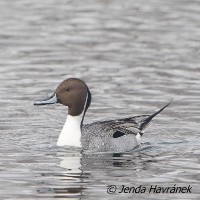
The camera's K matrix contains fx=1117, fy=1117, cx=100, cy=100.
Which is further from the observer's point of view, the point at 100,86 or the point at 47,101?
the point at 100,86

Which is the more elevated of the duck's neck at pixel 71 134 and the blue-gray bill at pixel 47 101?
the blue-gray bill at pixel 47 101

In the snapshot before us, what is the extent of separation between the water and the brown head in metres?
0.49

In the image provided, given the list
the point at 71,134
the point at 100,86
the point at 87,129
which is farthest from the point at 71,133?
the point at 100,86

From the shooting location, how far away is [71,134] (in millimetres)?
13023

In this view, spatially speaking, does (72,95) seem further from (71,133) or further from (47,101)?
(71,133)

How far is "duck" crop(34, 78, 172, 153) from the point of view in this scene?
13.0m

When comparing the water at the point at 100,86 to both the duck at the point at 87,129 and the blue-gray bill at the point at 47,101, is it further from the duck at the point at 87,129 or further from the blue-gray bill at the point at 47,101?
the blue-gray bill at the point at 47,101

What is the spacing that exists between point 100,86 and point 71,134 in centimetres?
312

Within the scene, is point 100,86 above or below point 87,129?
below

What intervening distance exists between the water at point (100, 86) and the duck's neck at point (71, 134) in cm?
13

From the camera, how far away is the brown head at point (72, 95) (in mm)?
13172

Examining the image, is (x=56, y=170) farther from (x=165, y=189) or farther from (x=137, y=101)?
(x=137, y=101)

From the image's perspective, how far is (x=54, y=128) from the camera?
551 inches

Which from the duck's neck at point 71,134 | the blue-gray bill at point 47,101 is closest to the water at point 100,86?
the duck's neck at point 71,134
